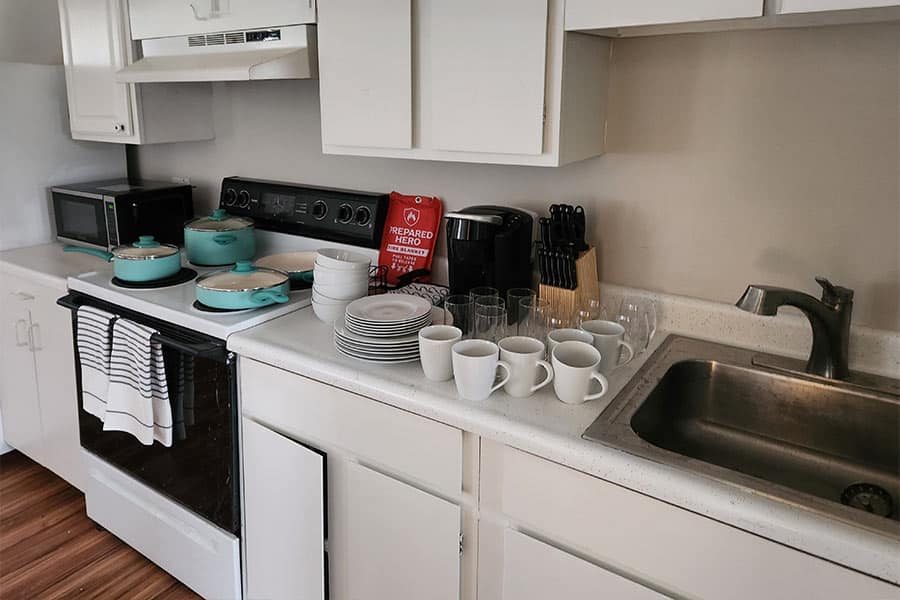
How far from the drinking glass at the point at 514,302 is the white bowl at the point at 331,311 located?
42cm

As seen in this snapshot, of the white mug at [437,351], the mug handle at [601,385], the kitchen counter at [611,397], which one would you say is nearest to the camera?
the kitchen counter at [611,397]

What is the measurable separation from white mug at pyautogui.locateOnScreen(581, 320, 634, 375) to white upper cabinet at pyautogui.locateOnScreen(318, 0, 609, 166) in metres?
0.37

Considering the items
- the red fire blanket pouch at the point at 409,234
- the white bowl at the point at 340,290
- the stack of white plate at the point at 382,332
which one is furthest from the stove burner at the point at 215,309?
the red fire blanket pouch at the point at 409,234

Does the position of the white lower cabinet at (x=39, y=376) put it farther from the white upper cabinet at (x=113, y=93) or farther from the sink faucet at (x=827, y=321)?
the sink faucet at (x=827, y=321)

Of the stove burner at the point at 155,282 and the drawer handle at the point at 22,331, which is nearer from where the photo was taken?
the stove burner at the point at 155,282

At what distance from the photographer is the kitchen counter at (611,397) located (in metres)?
1.01

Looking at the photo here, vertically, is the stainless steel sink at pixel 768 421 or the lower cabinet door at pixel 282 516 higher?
the stainless steel sink at pixel 768 421

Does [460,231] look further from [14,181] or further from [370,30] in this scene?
[14,181]

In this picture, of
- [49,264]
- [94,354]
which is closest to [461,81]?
A: [94,354]

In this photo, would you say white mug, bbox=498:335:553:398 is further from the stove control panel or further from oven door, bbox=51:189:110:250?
oven door, bbox=51:189:110:250

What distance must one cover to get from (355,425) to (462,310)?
36cm

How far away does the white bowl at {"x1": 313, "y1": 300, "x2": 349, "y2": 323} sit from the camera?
1.77m

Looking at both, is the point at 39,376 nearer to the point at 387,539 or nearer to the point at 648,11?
the point at 387,539

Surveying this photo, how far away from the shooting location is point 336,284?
176cm
